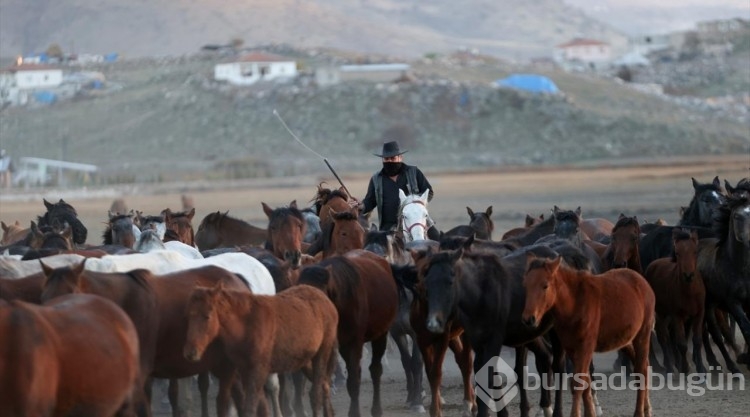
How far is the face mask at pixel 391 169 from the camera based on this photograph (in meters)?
15.2

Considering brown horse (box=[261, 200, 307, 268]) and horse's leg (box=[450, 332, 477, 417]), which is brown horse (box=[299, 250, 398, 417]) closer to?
horse's leg (box=[450, 332, 477, 417])

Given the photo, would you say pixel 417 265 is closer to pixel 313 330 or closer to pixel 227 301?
pixel 313 330

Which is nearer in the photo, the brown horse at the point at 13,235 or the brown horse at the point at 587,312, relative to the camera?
the brown horse at the point at 587,312

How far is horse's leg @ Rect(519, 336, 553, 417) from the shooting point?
11328 millimetres

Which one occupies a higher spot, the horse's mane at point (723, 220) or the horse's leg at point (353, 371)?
the horse's mane at point (723, 220)

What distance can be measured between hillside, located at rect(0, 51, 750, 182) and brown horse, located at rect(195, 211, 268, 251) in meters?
42.9

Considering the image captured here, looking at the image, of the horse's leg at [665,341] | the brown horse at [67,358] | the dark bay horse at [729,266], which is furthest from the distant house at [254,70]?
the brown horse at [67,358]

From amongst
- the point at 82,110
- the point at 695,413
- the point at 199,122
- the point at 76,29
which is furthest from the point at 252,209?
the point at 76,29

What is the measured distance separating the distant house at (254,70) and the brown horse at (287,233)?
76718mm

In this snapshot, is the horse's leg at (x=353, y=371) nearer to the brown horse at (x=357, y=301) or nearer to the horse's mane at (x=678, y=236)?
the brown horse at (x=357, y=301)

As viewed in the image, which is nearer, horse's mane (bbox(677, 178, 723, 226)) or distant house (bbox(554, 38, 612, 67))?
horse's mane (bbox(677, 178, 723, 226))

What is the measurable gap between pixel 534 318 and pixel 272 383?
2156 mm

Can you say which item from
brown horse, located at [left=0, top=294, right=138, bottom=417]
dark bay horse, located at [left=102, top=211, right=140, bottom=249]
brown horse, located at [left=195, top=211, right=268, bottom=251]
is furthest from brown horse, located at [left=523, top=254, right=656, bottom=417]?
brown horse, located at [left=195, top=211, right=268, bottom=251]

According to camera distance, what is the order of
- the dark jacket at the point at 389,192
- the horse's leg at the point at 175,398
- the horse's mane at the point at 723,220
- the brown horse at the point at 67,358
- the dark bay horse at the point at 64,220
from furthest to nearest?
the dark bay horse at the point at 64,220
the dark jacket at the point at 389,192
the horse's mane at the point at 723,220
the horse's leg at the point at 175,398
the brown horse at the point at 67,358
